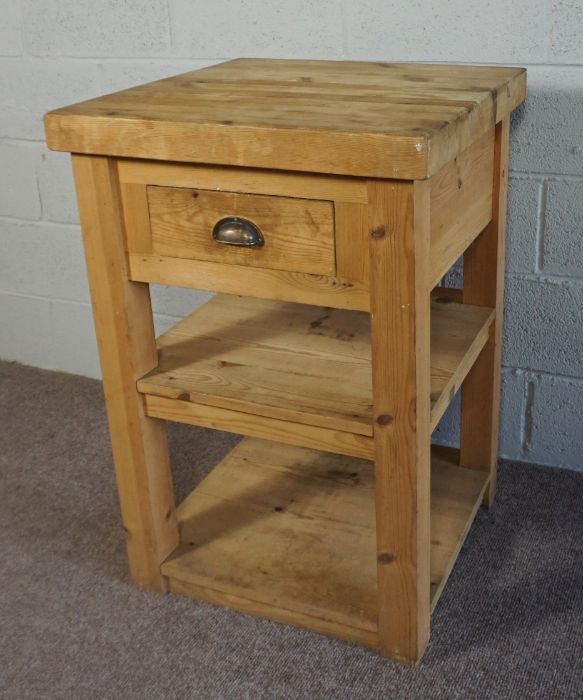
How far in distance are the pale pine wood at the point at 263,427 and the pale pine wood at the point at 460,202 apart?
0.24 meters

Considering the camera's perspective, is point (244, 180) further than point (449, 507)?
No

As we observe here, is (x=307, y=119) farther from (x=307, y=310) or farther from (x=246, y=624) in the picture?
(x=246, y=624)

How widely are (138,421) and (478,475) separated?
66 cm

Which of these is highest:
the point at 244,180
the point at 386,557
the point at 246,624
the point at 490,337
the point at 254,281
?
the point at 244,180

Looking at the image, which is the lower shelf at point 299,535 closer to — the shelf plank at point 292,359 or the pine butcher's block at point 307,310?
the pine butcher's block at point 307,310

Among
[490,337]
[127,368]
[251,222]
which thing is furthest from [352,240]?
[490,337]

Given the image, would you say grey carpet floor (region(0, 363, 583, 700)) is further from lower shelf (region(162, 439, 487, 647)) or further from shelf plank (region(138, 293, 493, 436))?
shelf plank (region(138, 293, 493, 436))

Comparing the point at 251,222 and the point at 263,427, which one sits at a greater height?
the point at 251,222

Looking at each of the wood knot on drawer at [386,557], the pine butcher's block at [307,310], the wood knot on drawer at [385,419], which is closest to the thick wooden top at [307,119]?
the pine butcher's block at [307,310]

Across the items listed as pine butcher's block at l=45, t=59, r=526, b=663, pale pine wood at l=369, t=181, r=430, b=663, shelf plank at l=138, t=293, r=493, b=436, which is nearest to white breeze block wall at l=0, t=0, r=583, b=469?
pine butcher's block at l=45, t=59, r=526, b=663

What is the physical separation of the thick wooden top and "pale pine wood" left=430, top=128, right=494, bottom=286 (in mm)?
54

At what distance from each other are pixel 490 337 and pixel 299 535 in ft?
1.56

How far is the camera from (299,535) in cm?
155

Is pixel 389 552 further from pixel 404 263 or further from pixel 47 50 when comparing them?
pixel 47 50
